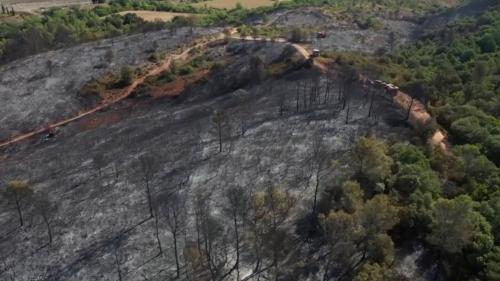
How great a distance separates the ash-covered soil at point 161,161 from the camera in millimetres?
48875

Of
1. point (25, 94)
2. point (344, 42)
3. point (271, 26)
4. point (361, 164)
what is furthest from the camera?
point (271, 26)

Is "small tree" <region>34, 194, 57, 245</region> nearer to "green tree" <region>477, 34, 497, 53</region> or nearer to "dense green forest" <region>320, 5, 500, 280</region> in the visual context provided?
"dense green forest" <region>320, 5, 500, 280</region>

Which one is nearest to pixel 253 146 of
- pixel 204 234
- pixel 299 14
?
pixel 204 234

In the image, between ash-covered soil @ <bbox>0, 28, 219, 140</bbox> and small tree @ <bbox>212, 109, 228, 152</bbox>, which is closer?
small tree @ <bbox>212, 109, 228, 152</bbox>

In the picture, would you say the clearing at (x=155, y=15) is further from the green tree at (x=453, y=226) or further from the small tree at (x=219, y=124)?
the green tree at (x=453, y=226)

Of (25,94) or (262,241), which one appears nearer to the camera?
(262,241)

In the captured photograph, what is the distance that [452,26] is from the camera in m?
120

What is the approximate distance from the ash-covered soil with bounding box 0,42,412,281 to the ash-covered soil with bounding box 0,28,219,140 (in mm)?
6849

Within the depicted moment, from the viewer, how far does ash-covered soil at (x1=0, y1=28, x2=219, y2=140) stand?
295 feet

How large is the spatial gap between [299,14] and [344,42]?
35430mm

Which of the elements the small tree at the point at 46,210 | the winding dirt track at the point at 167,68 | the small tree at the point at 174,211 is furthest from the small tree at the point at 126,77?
the small tree at the point at 174,211

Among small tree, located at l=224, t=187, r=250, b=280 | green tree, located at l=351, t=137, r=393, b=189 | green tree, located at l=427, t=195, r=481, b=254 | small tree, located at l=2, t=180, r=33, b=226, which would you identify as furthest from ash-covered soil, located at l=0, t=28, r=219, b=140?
green tree, located at l=427, t=195, r=481, b=254

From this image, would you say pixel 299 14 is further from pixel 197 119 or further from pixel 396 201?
pixel 396 201

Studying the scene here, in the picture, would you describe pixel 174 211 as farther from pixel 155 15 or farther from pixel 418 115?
pixel 155 15
